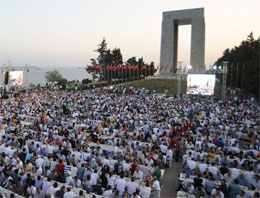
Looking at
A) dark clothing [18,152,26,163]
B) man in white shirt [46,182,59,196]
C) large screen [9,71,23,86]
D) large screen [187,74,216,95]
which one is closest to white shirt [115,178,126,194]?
man in white shirt [46,182,59,196]

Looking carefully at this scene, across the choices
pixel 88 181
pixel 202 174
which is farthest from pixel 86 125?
pixel 202 174

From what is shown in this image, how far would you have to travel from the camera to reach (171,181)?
28.2 ft

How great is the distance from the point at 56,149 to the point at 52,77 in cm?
7513

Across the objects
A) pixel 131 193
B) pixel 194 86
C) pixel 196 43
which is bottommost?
pixel 131 193

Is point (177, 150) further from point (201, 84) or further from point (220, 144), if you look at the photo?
point (201, 84)

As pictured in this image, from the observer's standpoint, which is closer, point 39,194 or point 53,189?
point 39,194

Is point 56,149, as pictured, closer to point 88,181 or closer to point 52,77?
point 88,181

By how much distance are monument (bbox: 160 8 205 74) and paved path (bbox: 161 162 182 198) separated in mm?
43490

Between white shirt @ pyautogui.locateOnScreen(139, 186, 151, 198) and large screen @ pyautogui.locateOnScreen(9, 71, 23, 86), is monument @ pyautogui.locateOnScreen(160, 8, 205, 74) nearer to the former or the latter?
large screen @ pyautogui.locateOnScreen(9, 71, 23, 86)

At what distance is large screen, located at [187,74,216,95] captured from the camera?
31188mm

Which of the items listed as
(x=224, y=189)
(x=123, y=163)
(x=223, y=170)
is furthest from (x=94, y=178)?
(x=223, y=170)

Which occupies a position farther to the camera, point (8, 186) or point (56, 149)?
point (56, 149)

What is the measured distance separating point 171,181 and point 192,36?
164ft

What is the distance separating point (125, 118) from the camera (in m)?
15.7
